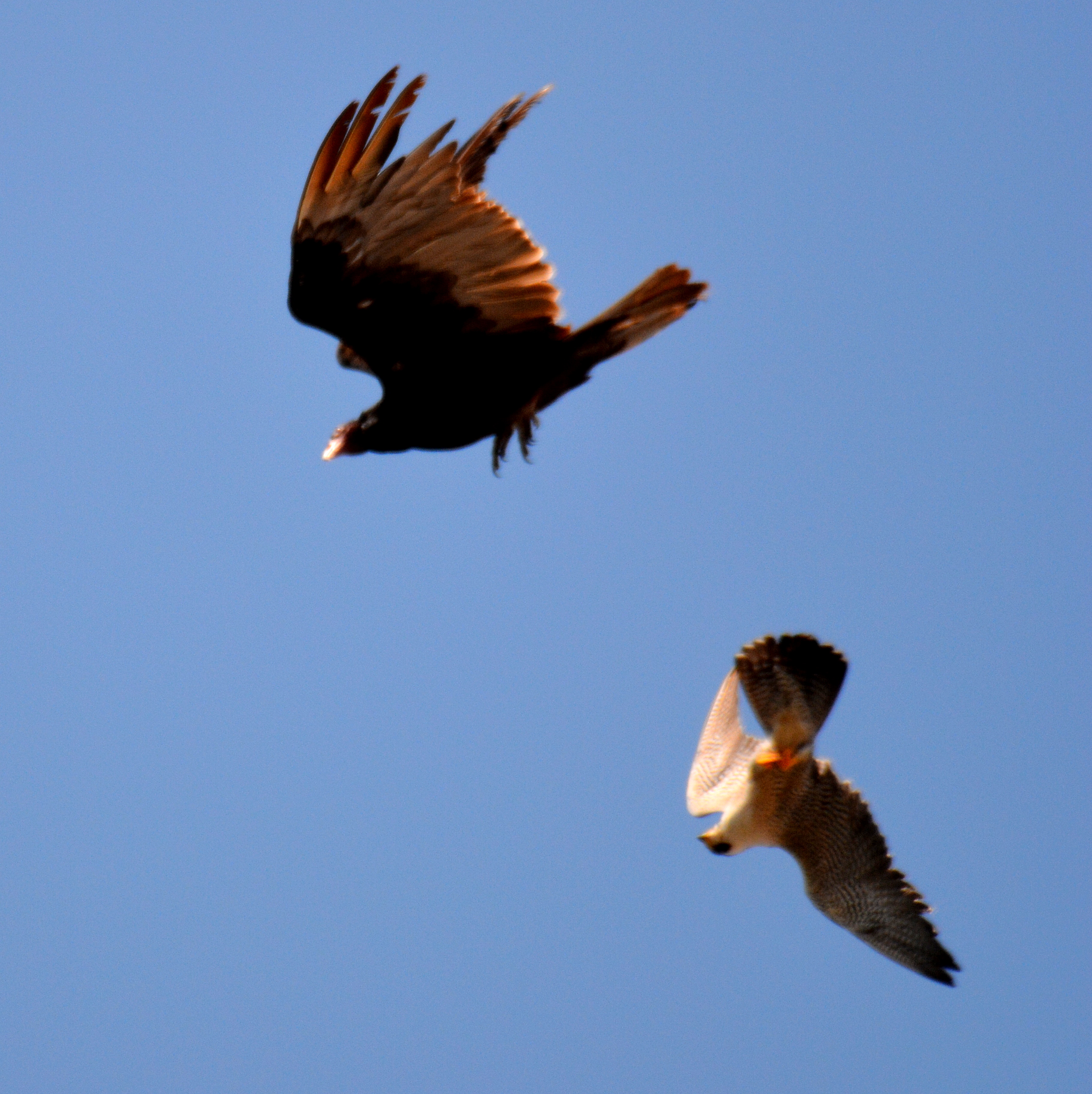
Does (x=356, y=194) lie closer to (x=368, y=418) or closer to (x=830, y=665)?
(x=368, y=418)

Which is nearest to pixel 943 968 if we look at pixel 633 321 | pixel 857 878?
pixel 857 878

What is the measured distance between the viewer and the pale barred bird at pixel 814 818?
636 centimetres

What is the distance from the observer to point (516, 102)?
641cm

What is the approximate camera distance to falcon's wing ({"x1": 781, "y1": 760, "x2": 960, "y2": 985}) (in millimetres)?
6465

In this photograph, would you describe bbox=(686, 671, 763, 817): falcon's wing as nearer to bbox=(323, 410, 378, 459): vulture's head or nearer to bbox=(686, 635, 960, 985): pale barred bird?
bbox=(686, 635, 960, 985): pale barred bird

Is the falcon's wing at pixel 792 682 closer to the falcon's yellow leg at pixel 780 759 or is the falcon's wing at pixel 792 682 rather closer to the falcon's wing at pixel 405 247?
the falcon's yellow leg at pixel 780 759

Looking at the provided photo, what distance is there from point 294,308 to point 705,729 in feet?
8.36

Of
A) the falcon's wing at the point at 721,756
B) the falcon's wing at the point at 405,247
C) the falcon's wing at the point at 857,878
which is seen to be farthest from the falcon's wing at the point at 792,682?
the falcon's wing at the point at 405,247

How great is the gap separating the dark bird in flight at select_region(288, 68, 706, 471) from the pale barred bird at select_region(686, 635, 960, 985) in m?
1.36

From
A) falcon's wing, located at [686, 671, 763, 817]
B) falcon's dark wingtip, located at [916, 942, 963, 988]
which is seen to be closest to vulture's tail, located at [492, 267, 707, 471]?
falcon's wing, located at [686, 671, 763, 817]

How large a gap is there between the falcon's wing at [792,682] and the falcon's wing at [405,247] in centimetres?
153

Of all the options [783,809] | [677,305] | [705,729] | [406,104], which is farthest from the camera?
[705,729]

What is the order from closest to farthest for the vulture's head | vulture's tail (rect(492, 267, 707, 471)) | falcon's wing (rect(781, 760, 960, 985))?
vulture's tail (rect(492, 267, 707, 471))
falcon's wing (rect(781, 760, 960, 985))
the vulture's head

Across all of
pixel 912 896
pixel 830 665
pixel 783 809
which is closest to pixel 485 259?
pixel 830 665
